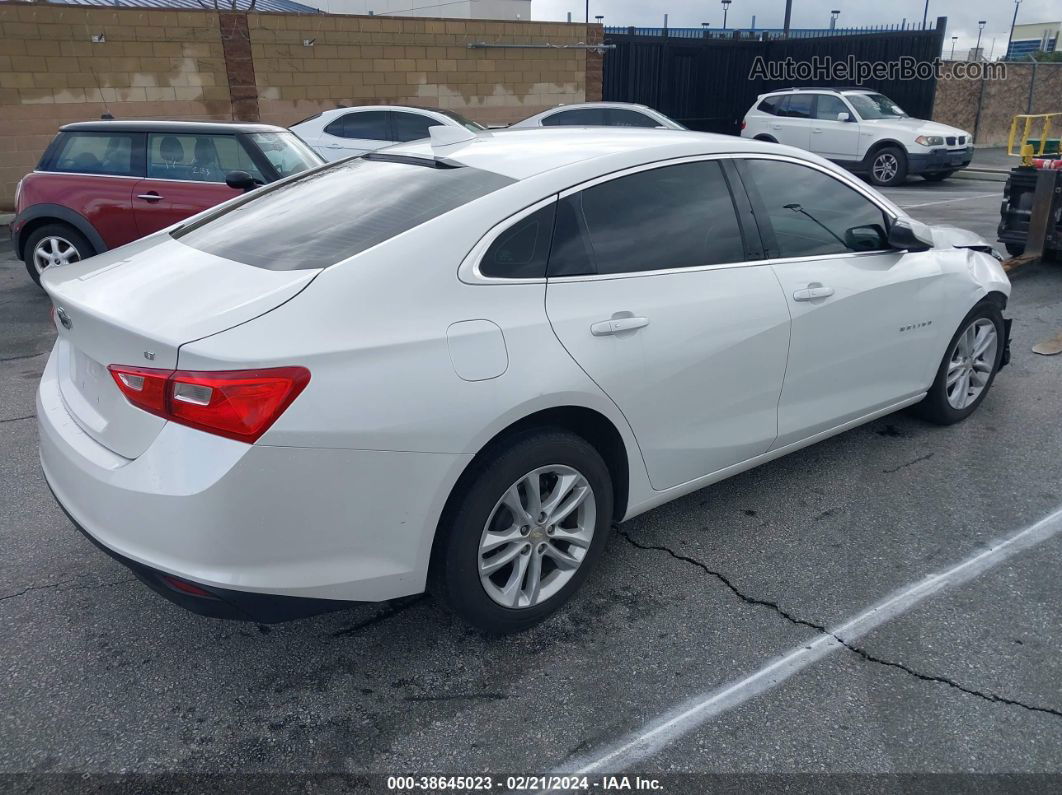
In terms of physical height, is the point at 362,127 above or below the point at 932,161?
above

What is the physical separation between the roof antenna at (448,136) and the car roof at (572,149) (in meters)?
0.03

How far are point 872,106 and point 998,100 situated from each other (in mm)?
9123

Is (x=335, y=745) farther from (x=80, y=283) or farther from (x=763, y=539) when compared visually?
(x=763, y=539)

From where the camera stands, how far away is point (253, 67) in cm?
1435

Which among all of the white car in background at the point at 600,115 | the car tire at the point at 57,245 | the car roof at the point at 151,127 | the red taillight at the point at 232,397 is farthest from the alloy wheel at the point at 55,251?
the white car in background at the point at 600,115

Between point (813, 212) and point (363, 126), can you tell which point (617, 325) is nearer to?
point (813, 212)

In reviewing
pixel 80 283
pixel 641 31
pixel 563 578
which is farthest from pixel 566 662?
pixel 641 31

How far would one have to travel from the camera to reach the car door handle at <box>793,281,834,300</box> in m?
3.49

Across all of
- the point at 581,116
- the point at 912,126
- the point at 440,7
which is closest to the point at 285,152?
the point at 581,116

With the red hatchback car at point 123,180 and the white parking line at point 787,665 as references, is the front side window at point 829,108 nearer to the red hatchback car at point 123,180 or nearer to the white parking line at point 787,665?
the red hatchback car at point 123,180

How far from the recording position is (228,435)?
2236 millimetres

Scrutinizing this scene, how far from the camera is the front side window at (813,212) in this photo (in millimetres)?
3570

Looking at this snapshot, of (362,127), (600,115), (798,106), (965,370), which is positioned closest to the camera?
(965,370)

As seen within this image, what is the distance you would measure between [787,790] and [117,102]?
47.0 ft
